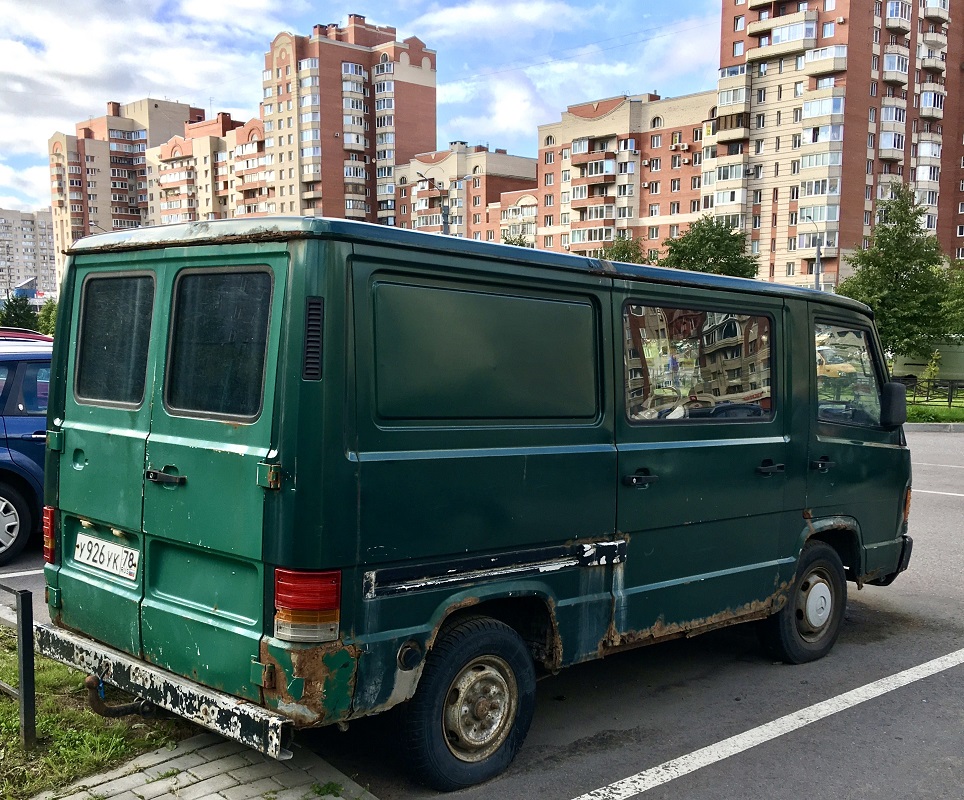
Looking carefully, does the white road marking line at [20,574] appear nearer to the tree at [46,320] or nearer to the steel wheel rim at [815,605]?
the steel wheel rim at [815,605]

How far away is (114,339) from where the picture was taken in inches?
176

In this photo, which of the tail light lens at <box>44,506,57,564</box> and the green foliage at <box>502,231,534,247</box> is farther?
the green foliage at <box>502,231,534,247</box>

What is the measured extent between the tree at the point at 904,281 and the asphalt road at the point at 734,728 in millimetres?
43345

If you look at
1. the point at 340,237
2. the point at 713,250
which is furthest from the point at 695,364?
the point at 713,250

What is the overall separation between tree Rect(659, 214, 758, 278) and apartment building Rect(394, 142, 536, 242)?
39.2 m

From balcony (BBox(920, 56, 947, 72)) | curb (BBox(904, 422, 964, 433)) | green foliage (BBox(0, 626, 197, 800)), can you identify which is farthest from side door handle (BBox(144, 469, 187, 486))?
balcony (BBox(920, 56, 947, 72))

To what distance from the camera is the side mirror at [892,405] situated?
625 cm

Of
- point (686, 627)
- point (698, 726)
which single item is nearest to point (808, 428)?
point (686, 627)

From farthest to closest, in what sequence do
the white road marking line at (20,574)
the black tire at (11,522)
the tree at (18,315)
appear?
the tree at (18,315)
the black tire at (11,522)
the white road marking line at (20,574)

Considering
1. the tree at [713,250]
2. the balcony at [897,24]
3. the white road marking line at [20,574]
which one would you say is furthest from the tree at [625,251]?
the white road marking line at [20,574]

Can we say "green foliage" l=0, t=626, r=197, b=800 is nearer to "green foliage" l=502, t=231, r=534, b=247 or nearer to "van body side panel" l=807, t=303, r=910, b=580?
"van body side panel" l=807, t=303, r=910, b=580

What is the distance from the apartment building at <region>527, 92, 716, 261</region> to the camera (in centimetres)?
8525

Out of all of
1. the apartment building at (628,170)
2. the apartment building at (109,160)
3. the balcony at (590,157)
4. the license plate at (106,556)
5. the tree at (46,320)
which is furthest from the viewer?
the apartment building at (109,160)

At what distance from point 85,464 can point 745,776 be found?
3315 mm
